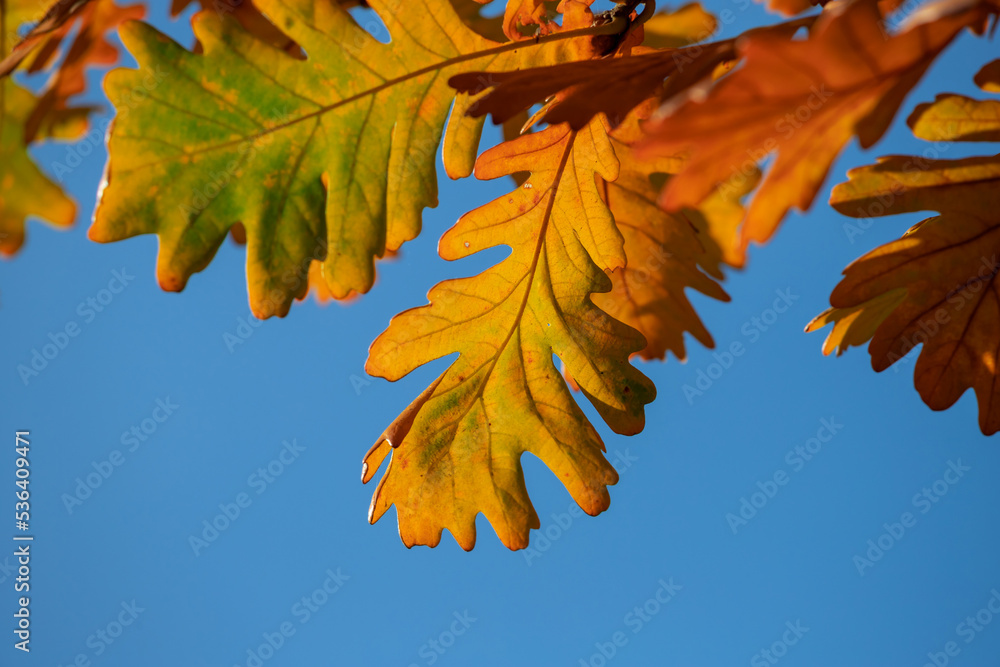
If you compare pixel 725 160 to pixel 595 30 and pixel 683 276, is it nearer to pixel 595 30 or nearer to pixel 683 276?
pixel 595 30

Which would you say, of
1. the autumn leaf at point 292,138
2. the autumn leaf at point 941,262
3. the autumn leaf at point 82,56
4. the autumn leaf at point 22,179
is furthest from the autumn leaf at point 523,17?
the autumn leaf at point 22,179

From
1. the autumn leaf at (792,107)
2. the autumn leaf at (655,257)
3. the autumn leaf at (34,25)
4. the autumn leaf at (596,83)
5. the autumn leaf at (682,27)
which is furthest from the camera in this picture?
the autumn leaf at (682,27)

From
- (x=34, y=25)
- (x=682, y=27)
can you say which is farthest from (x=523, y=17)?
(x=34, y=25)

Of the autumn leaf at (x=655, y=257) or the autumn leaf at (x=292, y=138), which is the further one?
the autumn leaf at (x=655, y=257)

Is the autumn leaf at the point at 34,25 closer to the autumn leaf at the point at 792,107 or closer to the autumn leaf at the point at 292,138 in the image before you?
the autumn leaf at the point at 292,138

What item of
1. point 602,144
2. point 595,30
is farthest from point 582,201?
point 595,30

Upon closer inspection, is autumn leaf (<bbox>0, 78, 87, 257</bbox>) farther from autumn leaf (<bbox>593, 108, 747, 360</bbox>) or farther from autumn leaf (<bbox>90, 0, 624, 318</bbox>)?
autumn leaf (<bbox>593, 108, 747, 360</bbox>)
